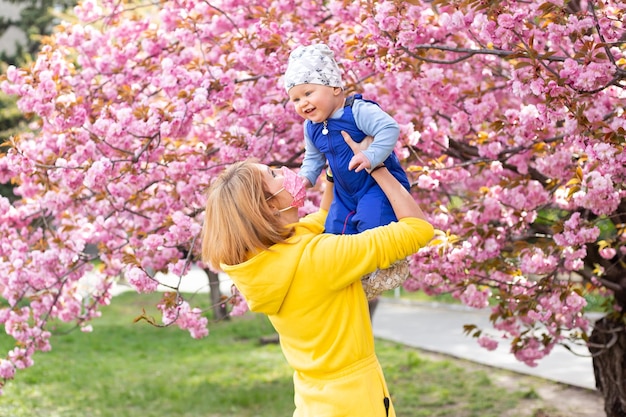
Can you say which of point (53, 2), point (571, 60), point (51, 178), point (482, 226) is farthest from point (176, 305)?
point (53, 2)

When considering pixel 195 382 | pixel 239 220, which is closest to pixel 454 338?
pixel 195 382

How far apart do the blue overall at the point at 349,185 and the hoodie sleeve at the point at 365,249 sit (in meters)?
0.13

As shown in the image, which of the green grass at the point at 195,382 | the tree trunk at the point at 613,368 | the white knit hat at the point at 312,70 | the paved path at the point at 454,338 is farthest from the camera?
the paved path at the point at 454,338

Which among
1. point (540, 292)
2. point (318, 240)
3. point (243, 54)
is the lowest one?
point (540, 292)

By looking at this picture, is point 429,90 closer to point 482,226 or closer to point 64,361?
point 482,226

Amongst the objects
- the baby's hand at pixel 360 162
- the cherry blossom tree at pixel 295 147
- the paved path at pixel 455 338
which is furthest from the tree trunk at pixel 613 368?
the baby's hand at pixel 360 162

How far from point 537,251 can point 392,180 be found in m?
2.20

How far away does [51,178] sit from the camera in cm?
513

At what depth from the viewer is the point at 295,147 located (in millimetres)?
5336

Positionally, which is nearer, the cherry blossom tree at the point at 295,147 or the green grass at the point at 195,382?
the cherry blossom tree at the point at 295,147

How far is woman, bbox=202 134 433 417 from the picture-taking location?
241 centimetres

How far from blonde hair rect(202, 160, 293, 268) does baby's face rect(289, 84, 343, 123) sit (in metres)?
0.24

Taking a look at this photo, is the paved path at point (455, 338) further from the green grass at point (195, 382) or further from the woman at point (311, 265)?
the woman at point (311, 265)

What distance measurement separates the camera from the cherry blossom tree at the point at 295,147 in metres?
4.09
